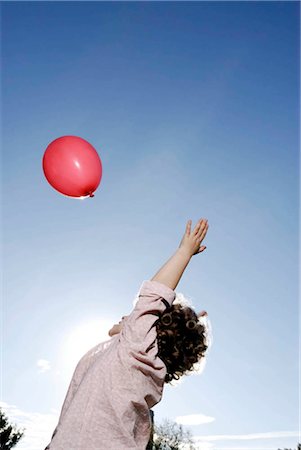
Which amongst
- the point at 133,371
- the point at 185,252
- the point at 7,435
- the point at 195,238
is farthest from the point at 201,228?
the point at 7,435

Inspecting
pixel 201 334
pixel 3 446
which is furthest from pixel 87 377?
pixel 3 446

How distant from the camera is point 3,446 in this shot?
71.9ft

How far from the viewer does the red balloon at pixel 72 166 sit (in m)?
3.44

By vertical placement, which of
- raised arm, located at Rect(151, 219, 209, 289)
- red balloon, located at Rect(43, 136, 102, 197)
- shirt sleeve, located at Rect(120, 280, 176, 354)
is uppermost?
red balloon, located at Rect(43, 136, 102, 197)

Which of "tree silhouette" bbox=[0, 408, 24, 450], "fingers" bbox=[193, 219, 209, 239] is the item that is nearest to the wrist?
"fingers" bbox=[193, 219, 209, 239]

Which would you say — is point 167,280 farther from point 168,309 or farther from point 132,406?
point 132,406

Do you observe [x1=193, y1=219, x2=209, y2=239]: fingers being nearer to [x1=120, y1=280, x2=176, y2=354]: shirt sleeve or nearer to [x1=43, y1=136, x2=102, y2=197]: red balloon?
[x1=120, y1=280, x2=176, y2=354]: shirt sleeve

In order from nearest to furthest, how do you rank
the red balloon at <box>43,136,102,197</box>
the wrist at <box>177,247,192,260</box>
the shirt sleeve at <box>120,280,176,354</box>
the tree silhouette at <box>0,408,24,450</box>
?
1. the shirt sleeve at <box>120,280,176,354</box>
2. the wrist at <box>177,247,192,260</box>
3. the red balloon at <box>43,136,102,197</box>
4. the tree silhouette at <box>0,408,24,450</box>

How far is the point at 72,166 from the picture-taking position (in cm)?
343

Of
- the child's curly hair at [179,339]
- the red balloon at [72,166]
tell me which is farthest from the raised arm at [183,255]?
the red balloon at [72,166]

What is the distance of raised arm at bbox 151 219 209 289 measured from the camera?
1763mm

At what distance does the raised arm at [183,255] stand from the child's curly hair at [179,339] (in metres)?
0.12

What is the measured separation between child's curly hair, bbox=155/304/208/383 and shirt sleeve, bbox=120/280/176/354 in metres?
0.10

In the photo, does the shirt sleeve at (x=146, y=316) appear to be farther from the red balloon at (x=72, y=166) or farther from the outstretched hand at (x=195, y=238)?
the red balloon at (x=72, y=166)
